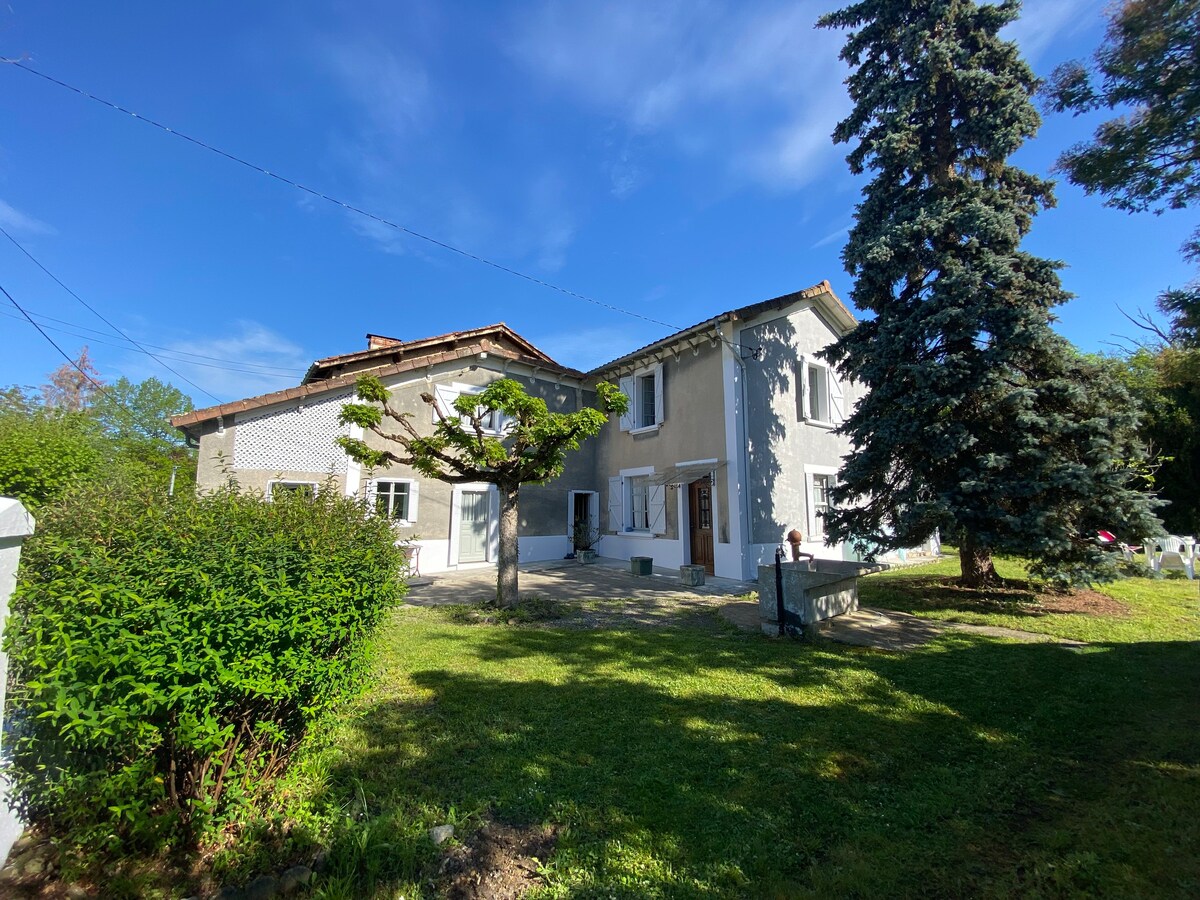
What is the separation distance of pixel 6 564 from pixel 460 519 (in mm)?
13641

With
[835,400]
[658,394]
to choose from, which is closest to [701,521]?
[658,394]

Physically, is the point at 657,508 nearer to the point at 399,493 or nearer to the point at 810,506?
the point at 810,506

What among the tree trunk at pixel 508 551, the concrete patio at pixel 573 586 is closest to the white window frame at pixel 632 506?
the concrete patio at pixel 573 586

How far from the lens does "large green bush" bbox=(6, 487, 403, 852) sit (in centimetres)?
224

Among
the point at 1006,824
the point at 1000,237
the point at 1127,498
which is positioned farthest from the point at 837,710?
the point at 1000,237

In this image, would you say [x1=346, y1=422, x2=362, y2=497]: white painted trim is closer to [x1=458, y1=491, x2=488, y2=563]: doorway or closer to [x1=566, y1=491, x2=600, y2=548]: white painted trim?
[x1=458, y1=491, x2=488, y2=563]: doorway

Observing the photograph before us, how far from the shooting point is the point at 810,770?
3748mm

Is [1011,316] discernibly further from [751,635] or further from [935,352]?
[751,635]

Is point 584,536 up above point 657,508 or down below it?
below

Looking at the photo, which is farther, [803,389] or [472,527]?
[472,527]

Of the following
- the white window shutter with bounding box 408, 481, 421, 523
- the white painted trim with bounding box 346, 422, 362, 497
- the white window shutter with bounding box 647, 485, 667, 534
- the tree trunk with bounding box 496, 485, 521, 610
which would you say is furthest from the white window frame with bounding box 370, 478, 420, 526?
the white window shutter with bounding box 647, 485, 667, 534

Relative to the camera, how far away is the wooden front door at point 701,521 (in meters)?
14.4

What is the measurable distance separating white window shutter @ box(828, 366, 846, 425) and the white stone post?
17.1 m

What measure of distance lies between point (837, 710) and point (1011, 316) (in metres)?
8.30
